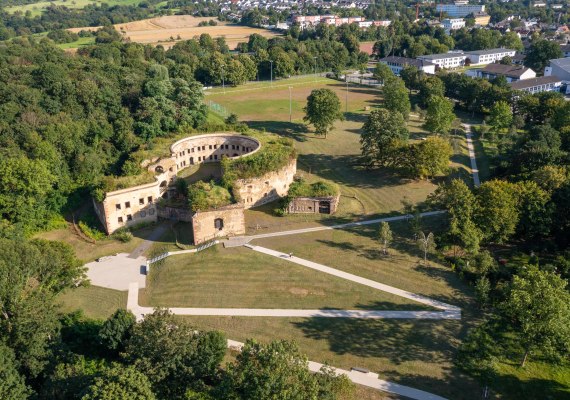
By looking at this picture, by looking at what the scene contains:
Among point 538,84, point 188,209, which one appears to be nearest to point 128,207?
point 188,209

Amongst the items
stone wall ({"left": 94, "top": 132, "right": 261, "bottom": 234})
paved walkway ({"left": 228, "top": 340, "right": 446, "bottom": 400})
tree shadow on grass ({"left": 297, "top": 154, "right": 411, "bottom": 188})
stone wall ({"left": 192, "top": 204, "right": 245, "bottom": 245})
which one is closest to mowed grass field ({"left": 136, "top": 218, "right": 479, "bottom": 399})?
paved walkway ({"left": 228, "top": 340, "right": 446, "bottom": 400})

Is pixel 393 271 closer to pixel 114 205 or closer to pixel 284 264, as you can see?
pixel 284 264

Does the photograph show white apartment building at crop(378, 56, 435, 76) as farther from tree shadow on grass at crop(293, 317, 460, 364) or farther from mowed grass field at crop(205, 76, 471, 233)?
tree shadow on grass at crop(293, 317, 460, 364)

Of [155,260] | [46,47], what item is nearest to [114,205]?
[155,260]

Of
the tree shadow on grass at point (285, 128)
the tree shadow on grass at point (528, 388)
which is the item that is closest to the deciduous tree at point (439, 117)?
the tree shadow on grass at point (285, 128)

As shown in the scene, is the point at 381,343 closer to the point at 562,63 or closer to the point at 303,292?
the point at 303,292

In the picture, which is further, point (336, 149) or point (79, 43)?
point (79, 43)

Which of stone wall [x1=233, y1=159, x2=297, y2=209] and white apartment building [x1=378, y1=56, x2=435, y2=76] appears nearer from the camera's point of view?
stone wall [x1=233, y1=159, x2=297, y2=209]
